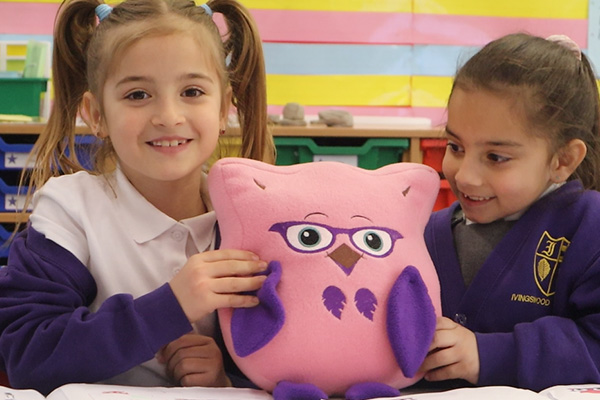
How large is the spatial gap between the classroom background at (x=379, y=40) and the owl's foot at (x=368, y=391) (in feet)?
7.06

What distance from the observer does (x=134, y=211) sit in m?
1.02

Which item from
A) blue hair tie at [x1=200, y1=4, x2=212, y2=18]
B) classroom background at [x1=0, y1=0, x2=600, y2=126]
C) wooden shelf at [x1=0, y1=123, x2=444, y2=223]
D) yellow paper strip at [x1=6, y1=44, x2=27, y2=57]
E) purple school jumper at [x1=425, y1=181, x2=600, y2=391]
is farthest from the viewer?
classroom background at [x1=0, y1=0, x2=600, y2=126]

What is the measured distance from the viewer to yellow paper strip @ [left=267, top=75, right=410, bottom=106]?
113 inches

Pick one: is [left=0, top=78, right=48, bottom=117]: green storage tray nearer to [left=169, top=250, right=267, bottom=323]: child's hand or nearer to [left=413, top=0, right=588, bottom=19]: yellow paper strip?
[left=413, top=0, right=588, bottom=19]: yellow paper strip

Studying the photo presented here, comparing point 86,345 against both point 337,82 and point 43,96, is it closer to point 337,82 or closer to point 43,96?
point 43,96

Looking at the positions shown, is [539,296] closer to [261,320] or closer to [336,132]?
[261,320]

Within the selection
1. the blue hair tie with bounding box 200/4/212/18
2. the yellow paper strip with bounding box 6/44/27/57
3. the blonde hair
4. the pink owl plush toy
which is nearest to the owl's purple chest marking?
the pink owl plush toy

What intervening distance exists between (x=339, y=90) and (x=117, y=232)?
198 centimetres

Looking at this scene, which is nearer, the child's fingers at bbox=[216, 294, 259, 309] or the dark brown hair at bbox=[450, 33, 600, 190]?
the child's fingers at bbox=[216, 294, 259, 309]

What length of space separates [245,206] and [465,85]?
1.21 feet

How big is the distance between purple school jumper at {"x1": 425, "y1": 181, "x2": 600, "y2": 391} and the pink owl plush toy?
124 millimetres

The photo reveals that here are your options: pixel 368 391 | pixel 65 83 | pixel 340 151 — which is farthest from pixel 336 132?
pixel 368 391

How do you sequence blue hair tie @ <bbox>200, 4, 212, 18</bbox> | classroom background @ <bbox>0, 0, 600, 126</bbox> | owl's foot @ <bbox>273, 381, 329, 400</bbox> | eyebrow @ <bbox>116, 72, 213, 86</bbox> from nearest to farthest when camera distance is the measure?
owl's foot @ <bbox>273, 381, 329, 400</bbox>
eyebrow @ <bbox>116, 72, 213, 86</bbox>
blue hair tie @ <bbox>200, 4, 212, 18</bbox>
classroom background @ <bbox>0, 0, 600, 126</bbox>

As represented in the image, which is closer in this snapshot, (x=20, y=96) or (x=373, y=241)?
(x=373, y=241)
